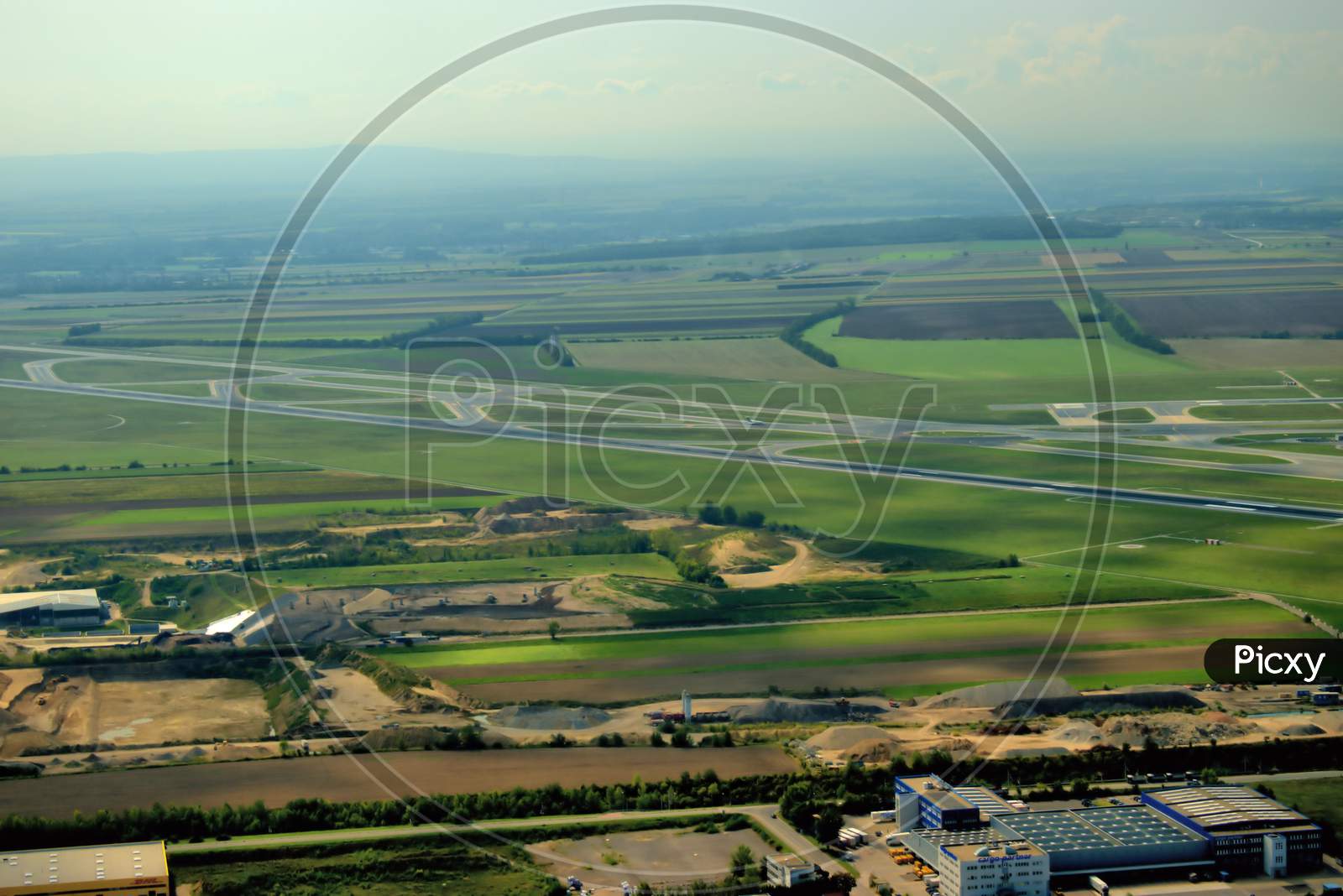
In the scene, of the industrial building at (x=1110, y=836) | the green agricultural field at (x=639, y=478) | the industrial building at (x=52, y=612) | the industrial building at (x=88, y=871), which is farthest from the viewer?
the green agricultural field at (x=639, y=478)

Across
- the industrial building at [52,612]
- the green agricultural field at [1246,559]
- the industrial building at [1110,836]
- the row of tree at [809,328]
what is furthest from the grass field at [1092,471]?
the industrial building at [1110,836]

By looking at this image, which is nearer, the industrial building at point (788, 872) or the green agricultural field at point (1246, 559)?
the industrial building at point (788, 872)

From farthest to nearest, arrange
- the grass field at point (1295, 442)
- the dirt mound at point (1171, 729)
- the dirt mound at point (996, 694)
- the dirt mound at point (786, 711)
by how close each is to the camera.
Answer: the grass field at point (1295, 442) → the dirt mound at point (996, 694) → the dirt mound at point (786, 711) → the dirt mound at point (1171, 729)

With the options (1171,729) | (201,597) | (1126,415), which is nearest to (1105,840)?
(1171,729)

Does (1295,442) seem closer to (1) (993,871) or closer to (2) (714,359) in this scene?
(2) (714,359)

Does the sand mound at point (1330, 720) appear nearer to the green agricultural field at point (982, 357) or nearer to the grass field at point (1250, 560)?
the grass field at point (1250, 560)

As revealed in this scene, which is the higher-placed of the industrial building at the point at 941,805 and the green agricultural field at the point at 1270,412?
the green agricultural field at the point at 1270,412

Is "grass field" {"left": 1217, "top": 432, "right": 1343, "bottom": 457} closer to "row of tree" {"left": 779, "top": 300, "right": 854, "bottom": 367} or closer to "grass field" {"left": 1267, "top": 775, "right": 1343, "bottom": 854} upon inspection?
"row of tree" {"left": 779, "top": 300, "right": 854, "bottom": 367}
